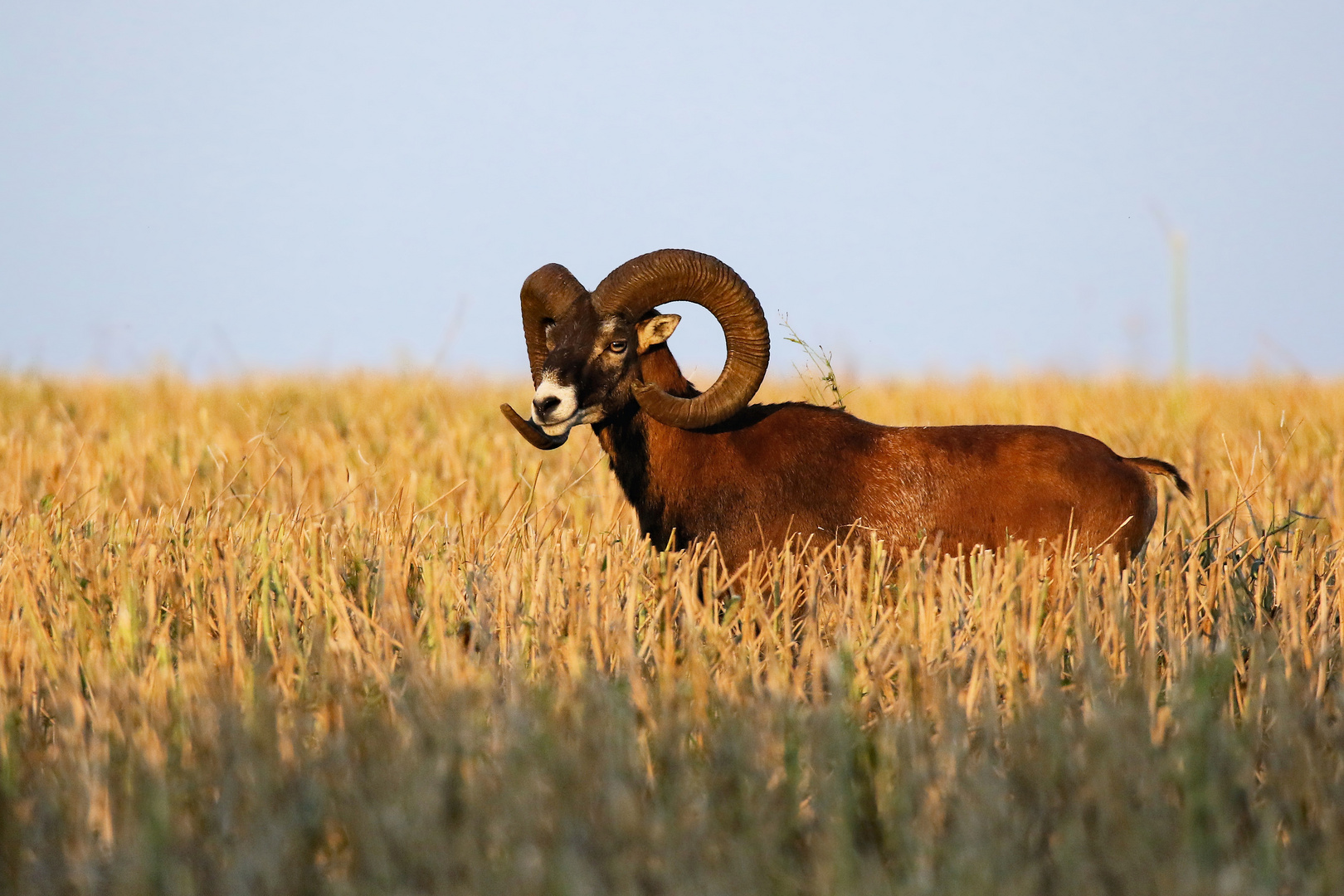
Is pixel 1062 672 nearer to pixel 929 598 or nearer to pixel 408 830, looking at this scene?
pixel 929 598

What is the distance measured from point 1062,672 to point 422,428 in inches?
323

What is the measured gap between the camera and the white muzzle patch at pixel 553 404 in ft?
20.8

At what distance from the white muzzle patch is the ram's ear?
514 millimetres

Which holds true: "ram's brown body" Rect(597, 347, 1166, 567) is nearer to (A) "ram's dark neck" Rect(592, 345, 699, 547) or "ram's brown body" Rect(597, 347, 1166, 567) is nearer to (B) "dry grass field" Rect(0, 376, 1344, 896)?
(A) "ram's dark neck" Rect(592, 345, 699, 547)

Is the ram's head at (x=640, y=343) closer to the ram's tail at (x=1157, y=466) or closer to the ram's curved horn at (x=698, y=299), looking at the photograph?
the ram's curved horn at (x=698, y=299)

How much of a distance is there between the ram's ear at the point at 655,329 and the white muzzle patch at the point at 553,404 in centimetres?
51

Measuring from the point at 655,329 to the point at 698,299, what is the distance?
26 cm

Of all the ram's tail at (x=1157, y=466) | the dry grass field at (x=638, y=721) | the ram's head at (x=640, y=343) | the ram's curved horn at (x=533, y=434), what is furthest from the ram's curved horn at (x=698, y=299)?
the ram's tail at (x=1157, y=466)

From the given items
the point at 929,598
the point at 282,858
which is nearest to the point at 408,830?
the point at 282,858

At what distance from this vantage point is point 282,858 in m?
3.20

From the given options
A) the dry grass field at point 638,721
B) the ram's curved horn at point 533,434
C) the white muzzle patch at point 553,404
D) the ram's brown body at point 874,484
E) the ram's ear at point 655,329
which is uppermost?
the ram's ear at point 655,329

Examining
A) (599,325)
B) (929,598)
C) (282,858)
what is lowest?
(282,858)

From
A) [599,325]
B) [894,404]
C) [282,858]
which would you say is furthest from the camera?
[894,404]

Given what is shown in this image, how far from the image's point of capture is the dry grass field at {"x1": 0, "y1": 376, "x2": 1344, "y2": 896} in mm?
3209
